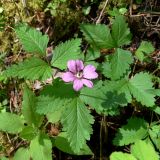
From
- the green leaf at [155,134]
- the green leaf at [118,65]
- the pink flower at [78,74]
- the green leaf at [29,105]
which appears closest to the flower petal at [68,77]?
the pink flower at [78,74]

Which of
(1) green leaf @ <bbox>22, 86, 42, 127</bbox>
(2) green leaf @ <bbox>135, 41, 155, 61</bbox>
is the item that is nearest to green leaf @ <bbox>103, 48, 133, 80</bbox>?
(2) green leaf @ <bbox>135, 41, 155, 61</bbox>

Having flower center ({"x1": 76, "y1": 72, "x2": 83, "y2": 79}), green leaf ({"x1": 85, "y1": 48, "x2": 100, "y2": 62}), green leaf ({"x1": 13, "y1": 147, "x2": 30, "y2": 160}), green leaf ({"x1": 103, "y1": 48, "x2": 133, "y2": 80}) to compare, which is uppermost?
flower center ({"x1": 76, "y1": 72, "x2": 83, "y2": 79})

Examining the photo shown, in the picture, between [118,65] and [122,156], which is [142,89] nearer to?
[118,65]

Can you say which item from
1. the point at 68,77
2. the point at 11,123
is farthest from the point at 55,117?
the point at 68,77

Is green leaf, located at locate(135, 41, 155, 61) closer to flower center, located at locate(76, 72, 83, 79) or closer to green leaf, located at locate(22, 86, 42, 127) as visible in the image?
flower center, located at locate(76, 72, 83, 79)

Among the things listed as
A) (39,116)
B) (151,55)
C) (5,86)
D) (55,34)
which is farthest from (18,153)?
(151,55)

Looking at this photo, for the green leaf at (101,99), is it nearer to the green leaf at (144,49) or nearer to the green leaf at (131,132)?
the green leaf at (131,132)
